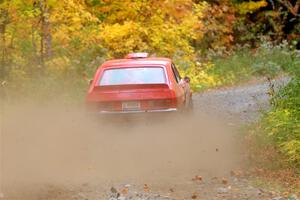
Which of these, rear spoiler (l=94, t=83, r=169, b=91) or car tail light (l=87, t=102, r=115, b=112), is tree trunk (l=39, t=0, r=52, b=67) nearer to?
rear spoiler (l=94, t=83, r=169, b=91)

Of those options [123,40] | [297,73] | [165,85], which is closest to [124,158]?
[165,85]

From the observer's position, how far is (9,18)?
1770cm

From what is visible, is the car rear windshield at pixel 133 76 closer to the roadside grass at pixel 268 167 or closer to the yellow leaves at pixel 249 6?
the roadside grass at pixel 268 167

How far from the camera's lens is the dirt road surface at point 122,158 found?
8383mm

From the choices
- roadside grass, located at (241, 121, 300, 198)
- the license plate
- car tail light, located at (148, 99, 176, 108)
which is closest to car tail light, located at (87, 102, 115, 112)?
the license plate

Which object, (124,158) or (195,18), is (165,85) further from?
(195,18)

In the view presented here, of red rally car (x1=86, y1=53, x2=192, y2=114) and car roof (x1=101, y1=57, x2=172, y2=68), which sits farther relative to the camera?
car roof (x1=101, y1=57, x2=172, y2=68)

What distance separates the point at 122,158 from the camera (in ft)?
34.6

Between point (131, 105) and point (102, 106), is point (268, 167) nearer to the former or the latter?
point (131, 105)

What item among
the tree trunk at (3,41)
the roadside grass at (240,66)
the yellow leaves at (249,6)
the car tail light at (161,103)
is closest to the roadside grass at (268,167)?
the car tail light at (161,103)

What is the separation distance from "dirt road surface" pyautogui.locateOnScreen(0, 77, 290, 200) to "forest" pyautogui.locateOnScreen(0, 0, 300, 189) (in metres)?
1.33

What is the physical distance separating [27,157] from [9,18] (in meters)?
8.20

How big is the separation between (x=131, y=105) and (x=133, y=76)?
770 millimetres

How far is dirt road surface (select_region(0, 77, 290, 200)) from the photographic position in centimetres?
838
